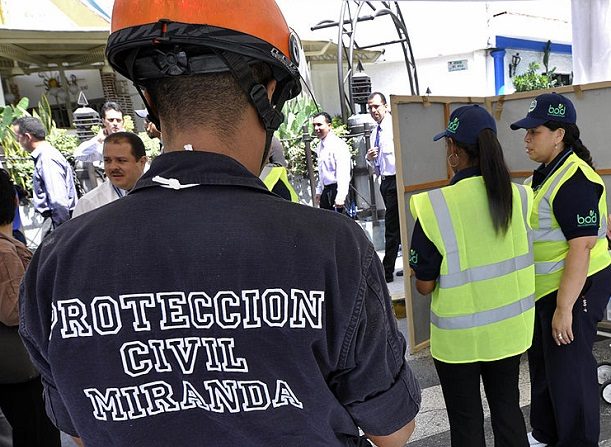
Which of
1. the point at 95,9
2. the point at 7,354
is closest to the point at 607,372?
the point at 7,354

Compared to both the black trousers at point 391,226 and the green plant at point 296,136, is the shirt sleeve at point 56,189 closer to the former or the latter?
the green plant at point 296,136

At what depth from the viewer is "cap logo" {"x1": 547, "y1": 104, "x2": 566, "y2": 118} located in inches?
99.4

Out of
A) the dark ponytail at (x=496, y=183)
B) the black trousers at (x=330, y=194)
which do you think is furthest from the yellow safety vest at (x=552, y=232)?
the black trousers at (x=330, y=194)

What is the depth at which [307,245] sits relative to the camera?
82cm

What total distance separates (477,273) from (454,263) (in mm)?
105

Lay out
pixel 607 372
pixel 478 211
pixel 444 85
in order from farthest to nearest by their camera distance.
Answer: pixel 444 85 < pixel 607 372 < pixel 478 211

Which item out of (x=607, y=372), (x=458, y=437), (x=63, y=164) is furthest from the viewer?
(x=63, y=164)

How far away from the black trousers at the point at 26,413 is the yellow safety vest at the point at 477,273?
1.83 metres

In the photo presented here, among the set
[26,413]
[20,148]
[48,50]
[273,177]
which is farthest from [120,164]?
[48,50]

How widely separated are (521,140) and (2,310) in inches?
158

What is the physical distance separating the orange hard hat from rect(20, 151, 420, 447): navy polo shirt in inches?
5.8

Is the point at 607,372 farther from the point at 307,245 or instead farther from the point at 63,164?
the point at 63,164

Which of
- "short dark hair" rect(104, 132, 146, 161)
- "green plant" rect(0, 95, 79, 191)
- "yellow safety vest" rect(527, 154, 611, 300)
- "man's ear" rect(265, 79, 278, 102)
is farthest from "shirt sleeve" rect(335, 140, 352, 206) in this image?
"man's ear" rect(265, 79, 278, 102)

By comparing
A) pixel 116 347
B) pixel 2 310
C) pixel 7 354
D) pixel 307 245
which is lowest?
pixel 7 354
